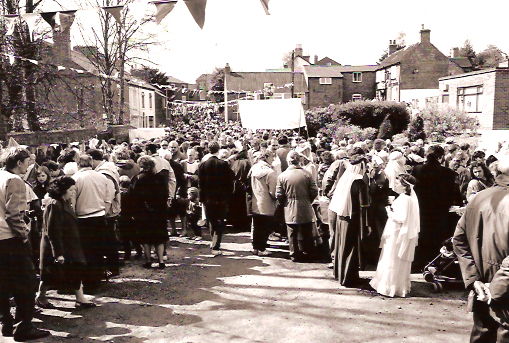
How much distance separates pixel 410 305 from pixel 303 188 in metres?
2.60

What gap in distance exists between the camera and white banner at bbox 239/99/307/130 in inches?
644

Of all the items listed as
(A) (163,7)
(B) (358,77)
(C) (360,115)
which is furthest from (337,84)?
(A) (163,7)

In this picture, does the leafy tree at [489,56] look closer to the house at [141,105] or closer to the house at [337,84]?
the house at [337,84]

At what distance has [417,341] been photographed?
14.7ft

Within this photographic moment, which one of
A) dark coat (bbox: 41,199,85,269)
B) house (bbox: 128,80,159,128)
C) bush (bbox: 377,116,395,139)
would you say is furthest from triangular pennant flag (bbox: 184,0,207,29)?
house (bbox: 128,80,159,128)

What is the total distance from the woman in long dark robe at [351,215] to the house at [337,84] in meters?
46.5

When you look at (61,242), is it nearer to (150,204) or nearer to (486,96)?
(150,204)

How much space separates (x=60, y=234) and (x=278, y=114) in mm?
12187

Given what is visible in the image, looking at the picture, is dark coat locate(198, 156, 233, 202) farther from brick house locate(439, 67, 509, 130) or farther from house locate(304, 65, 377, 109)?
house locate(304, 65, 377, 109)

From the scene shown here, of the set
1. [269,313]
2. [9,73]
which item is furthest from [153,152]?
[9,73]

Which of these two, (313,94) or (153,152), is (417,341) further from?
(313,94)

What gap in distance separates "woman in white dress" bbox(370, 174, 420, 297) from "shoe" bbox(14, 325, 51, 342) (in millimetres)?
4231

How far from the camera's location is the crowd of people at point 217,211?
461 centimetres

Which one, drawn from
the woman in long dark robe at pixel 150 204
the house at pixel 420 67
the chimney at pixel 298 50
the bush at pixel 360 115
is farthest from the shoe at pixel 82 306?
the chimney at pixel 298 50
